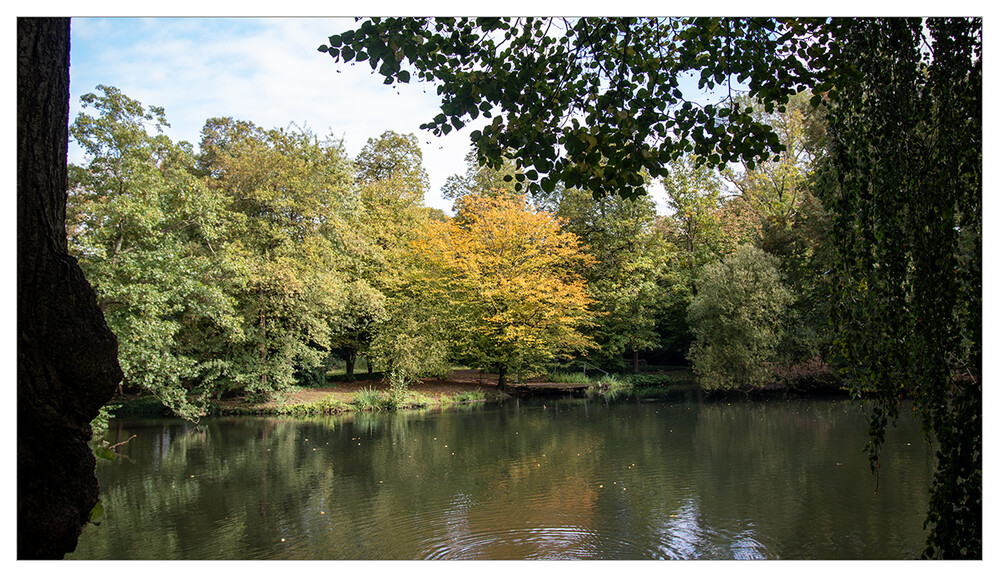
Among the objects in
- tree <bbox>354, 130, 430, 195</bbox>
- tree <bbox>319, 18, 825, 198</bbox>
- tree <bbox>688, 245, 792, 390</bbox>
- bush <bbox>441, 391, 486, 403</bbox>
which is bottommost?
bush <bbox>441, 391, 486, 403</bbox>

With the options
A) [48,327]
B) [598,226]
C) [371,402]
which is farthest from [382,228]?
[48,327]

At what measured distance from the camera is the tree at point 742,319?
45.6ft

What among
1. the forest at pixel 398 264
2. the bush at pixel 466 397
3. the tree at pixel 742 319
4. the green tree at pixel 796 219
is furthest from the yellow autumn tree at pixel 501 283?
the green tree at pixel 796 219

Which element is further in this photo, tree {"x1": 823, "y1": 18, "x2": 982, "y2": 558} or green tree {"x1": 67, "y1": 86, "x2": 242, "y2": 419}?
green tree {"x1": 67, "y1": 86, "x2": 242, "y2": 419}

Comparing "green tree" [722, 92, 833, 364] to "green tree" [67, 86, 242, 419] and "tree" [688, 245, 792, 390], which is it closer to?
"tree" [688, 245, 792, 390]

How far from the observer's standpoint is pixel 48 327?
5.96 feet

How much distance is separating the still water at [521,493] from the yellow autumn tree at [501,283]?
5.98 metres

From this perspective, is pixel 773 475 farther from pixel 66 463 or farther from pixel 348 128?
pixel 348 128

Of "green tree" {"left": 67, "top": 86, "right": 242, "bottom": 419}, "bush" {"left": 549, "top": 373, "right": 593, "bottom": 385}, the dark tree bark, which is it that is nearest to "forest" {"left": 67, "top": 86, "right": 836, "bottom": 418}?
"green tree" {"left": 67, "top": 86, "right": 242, "bottom": 419}

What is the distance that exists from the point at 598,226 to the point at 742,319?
642cm

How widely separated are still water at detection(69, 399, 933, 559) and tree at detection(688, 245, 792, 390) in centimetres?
340

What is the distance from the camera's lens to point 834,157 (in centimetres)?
253

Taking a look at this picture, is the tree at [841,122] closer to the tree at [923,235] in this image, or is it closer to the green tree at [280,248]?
the tree at [923,235]

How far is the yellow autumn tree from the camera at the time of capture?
16125 millimetres
